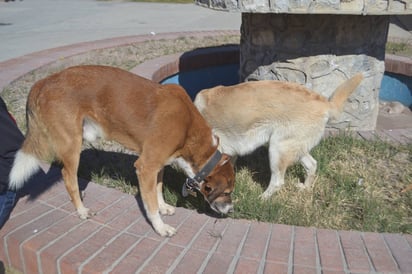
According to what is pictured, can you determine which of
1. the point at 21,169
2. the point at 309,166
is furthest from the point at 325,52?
the point at 21,169

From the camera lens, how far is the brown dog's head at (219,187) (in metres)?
2.87

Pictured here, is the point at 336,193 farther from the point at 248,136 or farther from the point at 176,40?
the point at 176,40

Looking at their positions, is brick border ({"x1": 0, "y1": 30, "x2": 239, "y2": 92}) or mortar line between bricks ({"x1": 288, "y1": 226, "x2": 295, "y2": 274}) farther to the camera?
brick border ({"x1": 0, "y1": 30, "x2": 239, "y2": 92})

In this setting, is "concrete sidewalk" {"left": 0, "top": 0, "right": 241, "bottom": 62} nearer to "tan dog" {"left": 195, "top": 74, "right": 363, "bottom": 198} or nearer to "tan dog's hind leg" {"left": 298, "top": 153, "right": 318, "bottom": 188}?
"tan dog" {"left": 195, "top": 74, "right": 363, "bottom": 198}

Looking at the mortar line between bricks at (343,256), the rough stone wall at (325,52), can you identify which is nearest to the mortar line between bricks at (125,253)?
the mortar line between bricks at (343,256)

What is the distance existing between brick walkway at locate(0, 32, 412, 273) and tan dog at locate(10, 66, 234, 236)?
14 cm

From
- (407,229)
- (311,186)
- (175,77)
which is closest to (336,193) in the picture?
(311,186)

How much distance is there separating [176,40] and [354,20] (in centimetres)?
504

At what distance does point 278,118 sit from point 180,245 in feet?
4.64

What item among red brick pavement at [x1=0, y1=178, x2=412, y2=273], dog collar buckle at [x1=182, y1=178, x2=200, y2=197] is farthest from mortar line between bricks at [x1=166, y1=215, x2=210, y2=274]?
dog collar buckle at [x1=182, y1=178, x2=200, y2=197]

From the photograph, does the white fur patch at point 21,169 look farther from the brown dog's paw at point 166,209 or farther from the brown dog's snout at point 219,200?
the brown dog's snout at point 219,200

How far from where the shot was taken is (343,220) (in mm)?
3074

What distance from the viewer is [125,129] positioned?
2908mm

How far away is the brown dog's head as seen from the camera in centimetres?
287
